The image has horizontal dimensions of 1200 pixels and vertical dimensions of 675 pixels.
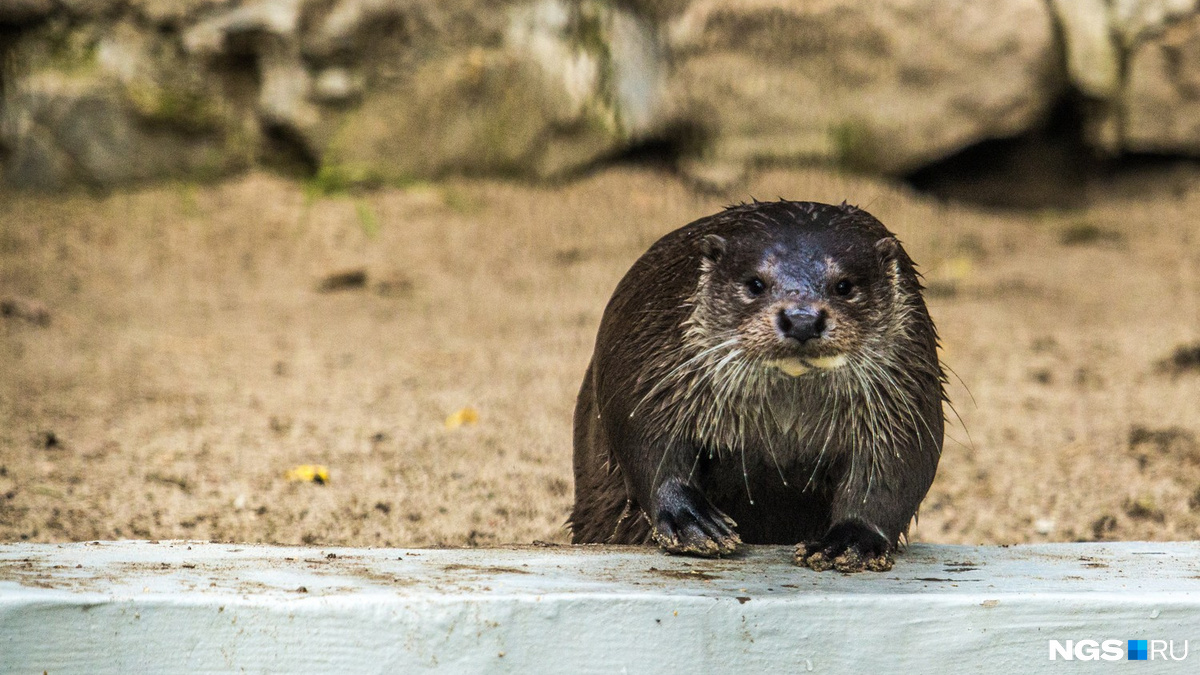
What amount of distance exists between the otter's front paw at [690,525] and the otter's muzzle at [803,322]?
37 cm

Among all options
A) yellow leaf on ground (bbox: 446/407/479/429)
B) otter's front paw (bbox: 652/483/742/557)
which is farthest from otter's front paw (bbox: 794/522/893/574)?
yellow leaf on ground (bbox: 446/407/479/429)

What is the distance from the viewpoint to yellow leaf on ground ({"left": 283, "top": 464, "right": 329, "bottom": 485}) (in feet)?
13.1

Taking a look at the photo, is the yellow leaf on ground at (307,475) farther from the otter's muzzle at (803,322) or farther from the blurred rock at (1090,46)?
the blurred rock at (1090,46)

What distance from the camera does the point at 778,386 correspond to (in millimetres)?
2588

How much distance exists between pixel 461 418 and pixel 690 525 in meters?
2.30

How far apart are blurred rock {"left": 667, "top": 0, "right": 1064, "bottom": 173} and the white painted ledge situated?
16.7ft

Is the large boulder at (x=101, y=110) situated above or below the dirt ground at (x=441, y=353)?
above

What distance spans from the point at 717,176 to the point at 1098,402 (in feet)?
8.46

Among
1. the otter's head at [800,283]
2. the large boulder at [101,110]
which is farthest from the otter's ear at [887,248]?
the large boulder at [101,110]

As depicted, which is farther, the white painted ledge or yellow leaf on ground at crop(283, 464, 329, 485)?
yellow leaf on ground at crop(283, 464, 329, 485)

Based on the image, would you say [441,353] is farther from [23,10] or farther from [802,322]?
[802,322]

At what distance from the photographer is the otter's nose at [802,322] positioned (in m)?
2.41

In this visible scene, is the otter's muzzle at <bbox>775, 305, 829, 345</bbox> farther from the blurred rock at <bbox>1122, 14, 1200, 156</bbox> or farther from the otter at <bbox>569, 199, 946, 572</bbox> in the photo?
the blurred rock at <bbox>1122, 14, 1200, 156</bbox>

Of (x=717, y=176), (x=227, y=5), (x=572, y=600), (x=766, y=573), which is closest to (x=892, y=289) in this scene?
(x=766, y=573)
